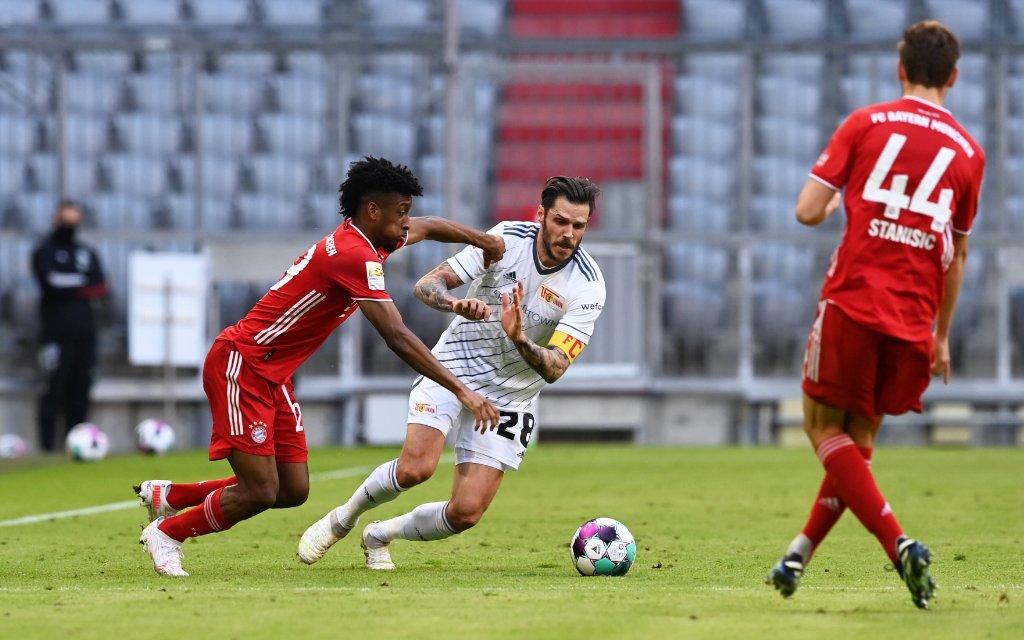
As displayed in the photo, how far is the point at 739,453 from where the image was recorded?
62.4 feet

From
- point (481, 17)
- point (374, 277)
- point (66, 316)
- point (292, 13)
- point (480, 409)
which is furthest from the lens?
point (481, 17)

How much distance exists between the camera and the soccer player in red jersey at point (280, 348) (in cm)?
762

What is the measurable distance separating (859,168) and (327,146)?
57.5 ft

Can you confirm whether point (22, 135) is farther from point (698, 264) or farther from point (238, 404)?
point (238, 404)

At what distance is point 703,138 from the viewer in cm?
2381

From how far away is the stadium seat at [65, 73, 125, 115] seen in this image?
23484mm

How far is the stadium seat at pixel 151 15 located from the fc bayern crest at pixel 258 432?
17021mm

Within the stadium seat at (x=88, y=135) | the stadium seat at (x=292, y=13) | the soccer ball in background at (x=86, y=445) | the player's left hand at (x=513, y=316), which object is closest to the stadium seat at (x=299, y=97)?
the stadium seat at (x=292, y=13)

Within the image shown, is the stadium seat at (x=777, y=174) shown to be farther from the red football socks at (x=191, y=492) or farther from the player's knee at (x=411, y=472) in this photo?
the red football socks at (x=191, y=492)

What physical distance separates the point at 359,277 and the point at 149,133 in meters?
16.7

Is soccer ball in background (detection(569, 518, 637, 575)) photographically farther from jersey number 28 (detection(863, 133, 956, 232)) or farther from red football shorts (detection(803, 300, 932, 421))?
jersey number 28 (detection(863, 133, 956, 232))

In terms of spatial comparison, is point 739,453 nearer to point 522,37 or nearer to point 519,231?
point 522,37

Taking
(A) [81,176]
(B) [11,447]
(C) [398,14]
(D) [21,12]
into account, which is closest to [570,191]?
(B) [11,447]

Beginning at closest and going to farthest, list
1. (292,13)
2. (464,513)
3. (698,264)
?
1. (464,513)
2. (698,264)
3. (292,13)
